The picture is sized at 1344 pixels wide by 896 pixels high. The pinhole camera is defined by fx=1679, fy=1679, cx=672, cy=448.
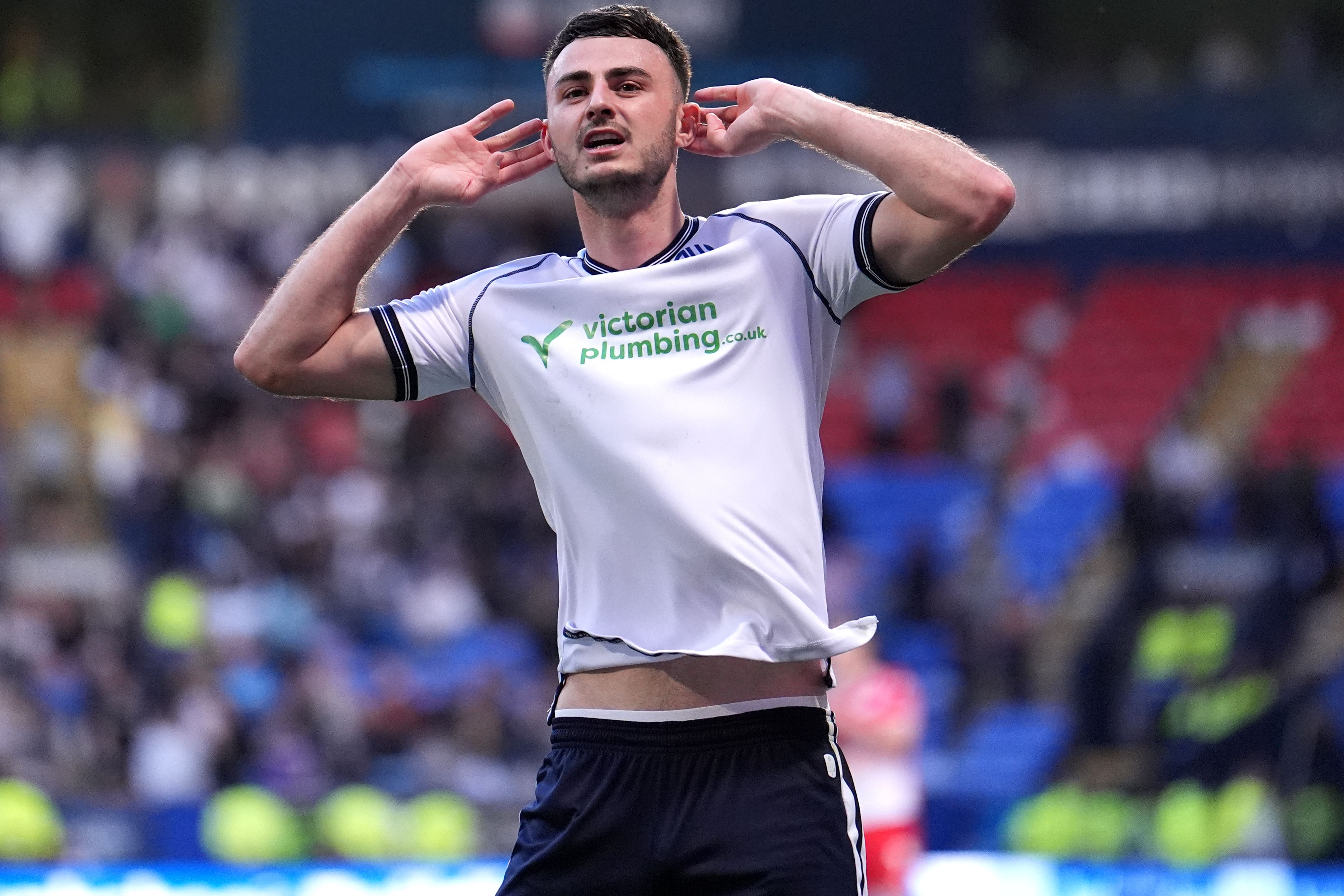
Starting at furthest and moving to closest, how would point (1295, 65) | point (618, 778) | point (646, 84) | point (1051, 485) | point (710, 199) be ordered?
point (1295, 65), point (710, 199), point (1051, 485), point (646, 84), point (618, 778)

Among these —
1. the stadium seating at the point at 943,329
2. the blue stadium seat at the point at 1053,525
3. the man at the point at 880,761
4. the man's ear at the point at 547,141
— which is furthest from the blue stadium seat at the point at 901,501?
the man's ear at the point at 547,141

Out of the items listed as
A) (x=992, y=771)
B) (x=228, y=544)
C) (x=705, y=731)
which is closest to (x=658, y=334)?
(x=705, y=731)

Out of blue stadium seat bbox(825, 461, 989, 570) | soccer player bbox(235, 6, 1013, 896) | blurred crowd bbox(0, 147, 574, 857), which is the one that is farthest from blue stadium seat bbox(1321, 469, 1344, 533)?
soccer player bbox(235, 6, 1013, 896)

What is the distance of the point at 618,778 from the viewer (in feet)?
9.87

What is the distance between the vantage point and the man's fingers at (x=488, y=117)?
11.2 feet

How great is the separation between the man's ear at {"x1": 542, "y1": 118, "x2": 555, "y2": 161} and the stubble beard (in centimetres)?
5

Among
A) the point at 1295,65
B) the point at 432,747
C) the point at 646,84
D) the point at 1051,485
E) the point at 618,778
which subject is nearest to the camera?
the point at 618,778

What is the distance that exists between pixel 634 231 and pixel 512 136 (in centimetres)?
42

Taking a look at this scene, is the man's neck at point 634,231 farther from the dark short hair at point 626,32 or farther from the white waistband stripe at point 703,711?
the white waistband stripe at point 703,711

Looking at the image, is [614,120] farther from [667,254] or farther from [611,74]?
[667,254]

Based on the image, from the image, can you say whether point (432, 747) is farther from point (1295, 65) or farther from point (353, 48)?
point (1295, 65)

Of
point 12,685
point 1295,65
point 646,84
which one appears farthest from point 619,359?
point 1295,65

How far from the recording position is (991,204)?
3.05 metres

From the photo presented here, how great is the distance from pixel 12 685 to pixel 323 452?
13.5 feet
